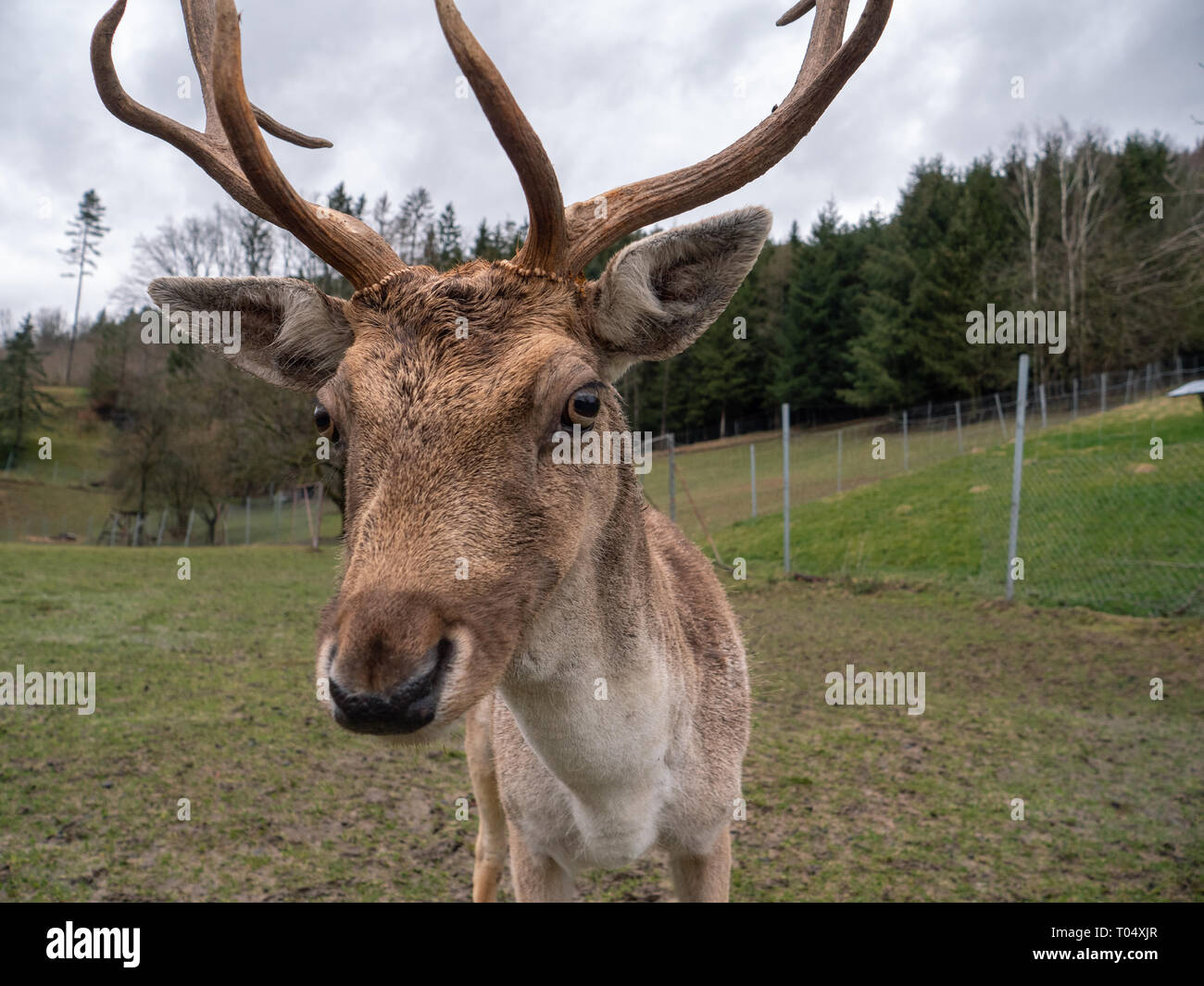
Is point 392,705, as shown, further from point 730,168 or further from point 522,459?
point 730,168

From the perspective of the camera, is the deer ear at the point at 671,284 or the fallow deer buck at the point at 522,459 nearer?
the fallow deer buck at the point at 522,459

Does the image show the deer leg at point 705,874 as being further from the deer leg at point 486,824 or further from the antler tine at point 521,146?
the antler tine at point 521,146

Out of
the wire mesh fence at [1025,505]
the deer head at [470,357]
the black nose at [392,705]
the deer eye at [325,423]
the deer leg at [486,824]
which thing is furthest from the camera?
the wire mesh fence at [1025,505]

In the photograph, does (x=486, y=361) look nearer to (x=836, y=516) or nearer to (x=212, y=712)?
(x=212, y=712)

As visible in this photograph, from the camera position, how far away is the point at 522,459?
204 cm

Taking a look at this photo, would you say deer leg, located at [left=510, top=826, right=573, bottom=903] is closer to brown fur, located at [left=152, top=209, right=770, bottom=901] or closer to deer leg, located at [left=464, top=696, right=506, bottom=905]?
brown fur, located at [left=152, top=209, right=770, bottom=901]

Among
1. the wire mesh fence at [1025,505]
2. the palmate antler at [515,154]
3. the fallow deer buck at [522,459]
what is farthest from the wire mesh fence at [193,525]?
the fallow deer buck at [522,459]

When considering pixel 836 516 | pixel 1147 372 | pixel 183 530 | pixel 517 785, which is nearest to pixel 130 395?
pixel 183 530

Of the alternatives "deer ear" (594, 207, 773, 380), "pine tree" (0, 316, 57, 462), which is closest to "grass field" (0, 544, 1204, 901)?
"deer ear" (594, 207, 773, 380)

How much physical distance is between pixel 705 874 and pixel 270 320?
9.27 feet

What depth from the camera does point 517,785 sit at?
3.22 metres

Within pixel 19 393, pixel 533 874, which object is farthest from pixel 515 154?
pixel 19 393

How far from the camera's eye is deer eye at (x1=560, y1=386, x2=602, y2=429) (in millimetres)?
2172

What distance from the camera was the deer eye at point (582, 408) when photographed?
2.17 m
